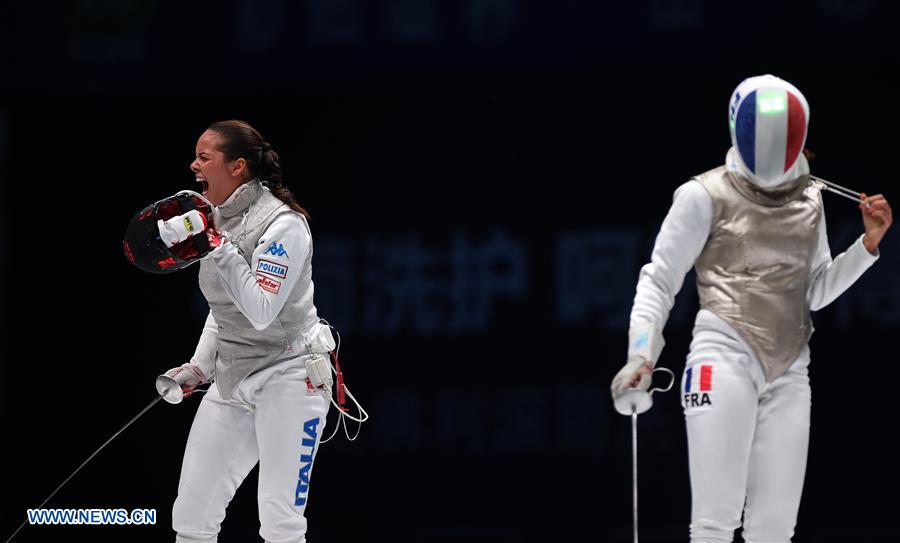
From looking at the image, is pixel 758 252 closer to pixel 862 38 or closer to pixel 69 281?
pixel 862 38

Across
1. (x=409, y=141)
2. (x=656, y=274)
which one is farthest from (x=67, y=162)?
(x=656, y=274)

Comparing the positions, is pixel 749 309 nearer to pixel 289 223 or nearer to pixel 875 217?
pixel 875 217

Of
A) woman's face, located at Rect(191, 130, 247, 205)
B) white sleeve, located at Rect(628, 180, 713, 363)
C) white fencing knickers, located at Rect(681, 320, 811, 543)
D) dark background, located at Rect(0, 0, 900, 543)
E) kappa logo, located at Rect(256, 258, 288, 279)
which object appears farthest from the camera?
dark background, located at Rect(0, 0, 900, 543)

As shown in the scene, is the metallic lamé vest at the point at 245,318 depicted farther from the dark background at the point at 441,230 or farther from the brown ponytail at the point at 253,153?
the dark background at the point at 441,230

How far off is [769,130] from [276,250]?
1.20 m

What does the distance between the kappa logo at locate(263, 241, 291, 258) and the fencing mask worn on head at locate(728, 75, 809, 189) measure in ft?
3.66

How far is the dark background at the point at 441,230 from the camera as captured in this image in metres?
4.52

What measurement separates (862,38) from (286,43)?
6.82ft

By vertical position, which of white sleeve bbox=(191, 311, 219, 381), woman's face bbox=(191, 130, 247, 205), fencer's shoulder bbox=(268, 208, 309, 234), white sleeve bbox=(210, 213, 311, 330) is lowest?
white sleeve bbox=(191, 311, 219, 381)

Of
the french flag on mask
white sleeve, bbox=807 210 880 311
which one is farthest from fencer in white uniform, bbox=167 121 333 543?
white sleeve, bbox=807 210 880 311

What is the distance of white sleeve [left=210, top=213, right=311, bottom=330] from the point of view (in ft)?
9.82

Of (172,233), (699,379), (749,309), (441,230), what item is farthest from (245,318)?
(441,230)

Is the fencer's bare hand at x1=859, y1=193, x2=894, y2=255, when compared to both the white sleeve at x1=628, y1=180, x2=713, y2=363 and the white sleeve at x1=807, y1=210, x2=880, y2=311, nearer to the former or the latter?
the white sleeve at x1=807, y1=210, x2=880, y2=311

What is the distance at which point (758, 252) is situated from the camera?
290 centimetres
